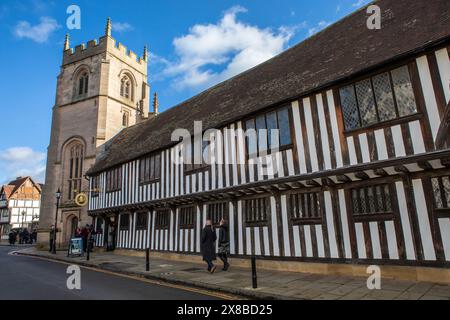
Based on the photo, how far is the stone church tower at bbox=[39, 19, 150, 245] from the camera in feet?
76.5

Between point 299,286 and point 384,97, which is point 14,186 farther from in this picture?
point 384,97

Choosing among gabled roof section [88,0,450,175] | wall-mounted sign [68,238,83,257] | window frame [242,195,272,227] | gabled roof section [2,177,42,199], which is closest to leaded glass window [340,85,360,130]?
gabled roof section [88,0,450,175]

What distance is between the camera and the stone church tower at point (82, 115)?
2331 cm

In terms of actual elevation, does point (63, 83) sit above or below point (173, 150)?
above

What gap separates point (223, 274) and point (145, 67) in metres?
26.8

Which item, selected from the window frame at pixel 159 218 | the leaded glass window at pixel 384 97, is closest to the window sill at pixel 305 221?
the leaded glass window at pixel 384 97

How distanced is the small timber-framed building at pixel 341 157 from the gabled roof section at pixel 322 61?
6 centimetres

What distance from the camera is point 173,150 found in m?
13.6

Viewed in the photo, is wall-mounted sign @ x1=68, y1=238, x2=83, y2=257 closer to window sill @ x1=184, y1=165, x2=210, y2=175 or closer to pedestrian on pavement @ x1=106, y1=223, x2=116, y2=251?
pedestrian on pavement @ x1=106, y1=223, x2=116, y2=251

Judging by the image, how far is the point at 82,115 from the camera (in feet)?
83.0

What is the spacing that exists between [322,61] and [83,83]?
2337 centimetres
